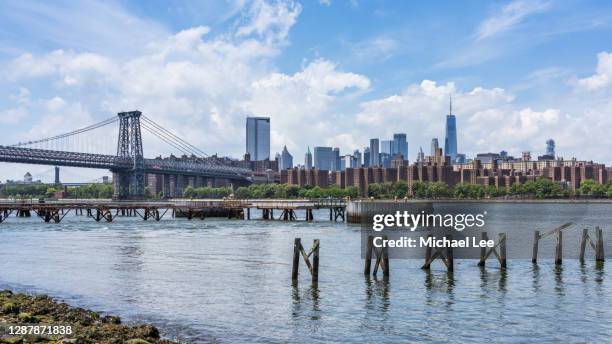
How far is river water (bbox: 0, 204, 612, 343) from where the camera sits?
22125 millimetres

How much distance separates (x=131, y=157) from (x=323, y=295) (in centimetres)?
15052

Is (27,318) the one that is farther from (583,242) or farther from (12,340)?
(583,242)

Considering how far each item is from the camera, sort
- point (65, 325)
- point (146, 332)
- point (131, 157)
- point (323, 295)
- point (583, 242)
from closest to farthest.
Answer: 1. point (146, 332)
2. point (65, 325)
3. point (323, 295)
4. point (583, 242)
5. point (131, 157)

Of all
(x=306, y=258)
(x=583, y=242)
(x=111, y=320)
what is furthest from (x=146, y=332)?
(x=583, y=242)

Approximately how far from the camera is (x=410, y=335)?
21594 millimetres

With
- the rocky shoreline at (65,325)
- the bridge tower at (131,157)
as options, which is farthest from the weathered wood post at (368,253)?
the bridge tower at (131,157)

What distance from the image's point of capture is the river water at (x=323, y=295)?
2212 cm

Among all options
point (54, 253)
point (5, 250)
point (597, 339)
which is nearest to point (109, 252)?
point (54, 253)

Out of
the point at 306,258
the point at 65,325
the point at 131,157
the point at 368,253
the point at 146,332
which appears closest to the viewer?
the point at 146,332

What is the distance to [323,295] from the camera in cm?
2836

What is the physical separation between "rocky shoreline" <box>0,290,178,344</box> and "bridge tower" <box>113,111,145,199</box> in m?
141

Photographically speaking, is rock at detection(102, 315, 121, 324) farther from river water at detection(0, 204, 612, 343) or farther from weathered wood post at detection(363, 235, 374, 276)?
weathered wood post at detection(363, 235, 374, 276)

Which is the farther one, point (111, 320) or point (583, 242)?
point (583, 242)

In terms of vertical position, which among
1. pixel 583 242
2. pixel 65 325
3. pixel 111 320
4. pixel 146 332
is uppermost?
pixel 583 242
